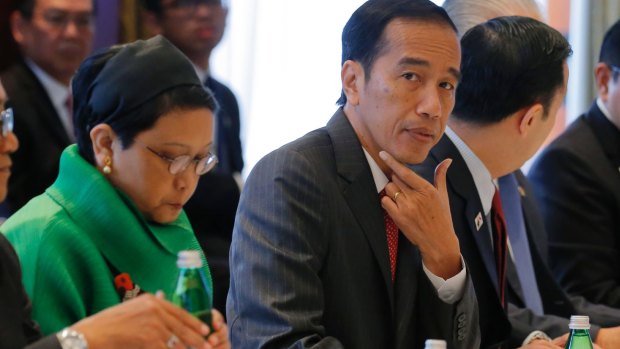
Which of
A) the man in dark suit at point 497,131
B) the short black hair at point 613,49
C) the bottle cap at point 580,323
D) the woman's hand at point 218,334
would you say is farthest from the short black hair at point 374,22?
the short black hair at point 613,49

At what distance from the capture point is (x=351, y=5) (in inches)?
203

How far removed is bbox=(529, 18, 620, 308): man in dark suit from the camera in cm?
362

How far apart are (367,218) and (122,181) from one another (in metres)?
0.53

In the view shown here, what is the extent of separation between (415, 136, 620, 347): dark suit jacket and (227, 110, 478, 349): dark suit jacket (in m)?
0.31

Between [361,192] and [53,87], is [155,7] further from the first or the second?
[361,192]

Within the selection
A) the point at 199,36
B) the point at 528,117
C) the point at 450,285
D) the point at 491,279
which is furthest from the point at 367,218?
the point at 199,36

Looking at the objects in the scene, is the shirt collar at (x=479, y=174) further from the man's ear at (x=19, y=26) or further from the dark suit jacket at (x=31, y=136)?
the man's ear at (x=19, y=26)

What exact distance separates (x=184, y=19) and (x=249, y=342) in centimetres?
219

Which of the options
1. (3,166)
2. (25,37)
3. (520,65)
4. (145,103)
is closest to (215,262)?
(25,37)

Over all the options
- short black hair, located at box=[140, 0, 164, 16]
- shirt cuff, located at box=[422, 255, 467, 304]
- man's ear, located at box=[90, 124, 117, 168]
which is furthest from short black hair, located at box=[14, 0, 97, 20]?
shirt cuff, located at box=[422, 255, 467, 304]

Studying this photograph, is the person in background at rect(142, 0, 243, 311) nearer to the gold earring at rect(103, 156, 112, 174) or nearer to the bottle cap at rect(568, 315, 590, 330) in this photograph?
the gold earring at rect(103, 156, 112, 174)

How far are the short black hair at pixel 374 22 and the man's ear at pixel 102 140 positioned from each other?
0.60 m

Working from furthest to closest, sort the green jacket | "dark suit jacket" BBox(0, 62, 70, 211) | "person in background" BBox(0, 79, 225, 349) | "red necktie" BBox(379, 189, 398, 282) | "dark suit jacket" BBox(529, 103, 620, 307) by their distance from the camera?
"dark suit jacket" BBox(529, 103, 620, 307) < "dark suit jacket" BBox(0, 62, 70, 211) < "red necktie" BBox(379, 189, 398, 282) < the green jacket < "person in background" BBox(0, 79, 225, 349)

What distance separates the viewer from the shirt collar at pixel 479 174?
3.00m
